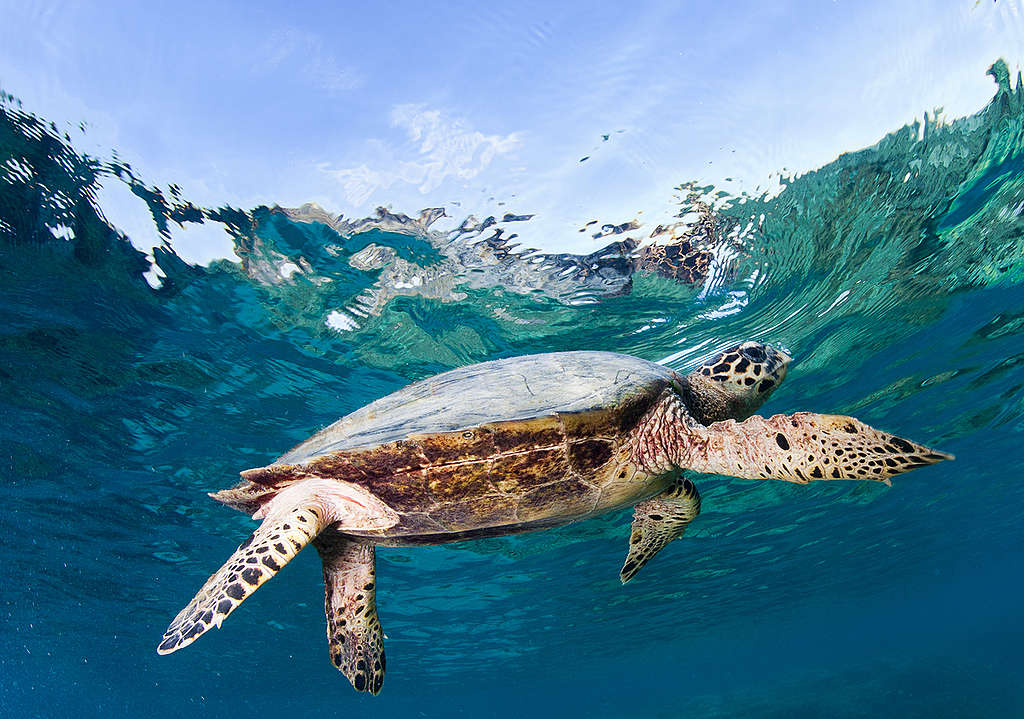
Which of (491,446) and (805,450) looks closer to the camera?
(805,450)

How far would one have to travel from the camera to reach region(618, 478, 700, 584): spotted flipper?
4.99 meters

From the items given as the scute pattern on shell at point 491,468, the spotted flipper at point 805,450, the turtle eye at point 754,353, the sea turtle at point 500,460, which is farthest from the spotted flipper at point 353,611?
the turtle eye at point 754,353

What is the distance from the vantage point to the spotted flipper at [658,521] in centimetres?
499

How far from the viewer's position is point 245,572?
293 centimetres

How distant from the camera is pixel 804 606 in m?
36.9

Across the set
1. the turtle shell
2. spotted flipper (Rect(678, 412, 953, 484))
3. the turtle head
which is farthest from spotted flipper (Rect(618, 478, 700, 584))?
spotted flipper (Rect(678, 412, 953, 484))

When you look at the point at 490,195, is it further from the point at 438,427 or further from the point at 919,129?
the point at 919,129

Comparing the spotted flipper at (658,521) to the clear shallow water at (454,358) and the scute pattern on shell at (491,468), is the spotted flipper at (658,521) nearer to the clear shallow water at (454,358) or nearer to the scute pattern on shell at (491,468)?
the scute pattern on shell at (491,468)

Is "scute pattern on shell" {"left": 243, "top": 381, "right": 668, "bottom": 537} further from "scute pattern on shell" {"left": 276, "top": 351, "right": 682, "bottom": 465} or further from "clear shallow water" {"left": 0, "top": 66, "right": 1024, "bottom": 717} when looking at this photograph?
"clear shallow water" {"left": 0, "top": 66, "right": 1024, "bottom": 717}

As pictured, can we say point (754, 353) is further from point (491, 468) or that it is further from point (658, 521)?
point (491, 468)

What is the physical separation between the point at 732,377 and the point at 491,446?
2.77m

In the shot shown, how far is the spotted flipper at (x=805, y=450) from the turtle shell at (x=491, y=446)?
0.59m

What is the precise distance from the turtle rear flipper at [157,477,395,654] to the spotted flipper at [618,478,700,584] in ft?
9.01

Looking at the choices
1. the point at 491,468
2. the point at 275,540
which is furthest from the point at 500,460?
the point at 275,540
